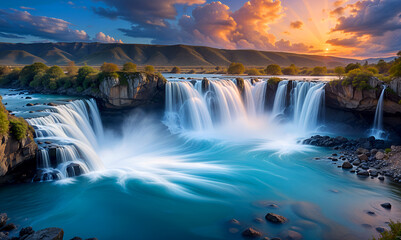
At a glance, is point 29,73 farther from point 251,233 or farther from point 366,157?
point 366,157

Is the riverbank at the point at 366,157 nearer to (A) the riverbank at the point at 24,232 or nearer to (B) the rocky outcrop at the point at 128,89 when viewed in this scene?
(A) the riverbank at the point at 24,232

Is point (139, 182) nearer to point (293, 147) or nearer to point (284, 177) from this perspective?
point (284, 177)

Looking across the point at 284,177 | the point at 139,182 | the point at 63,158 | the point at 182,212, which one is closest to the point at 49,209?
the point at 63,158

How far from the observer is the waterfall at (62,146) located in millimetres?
14227

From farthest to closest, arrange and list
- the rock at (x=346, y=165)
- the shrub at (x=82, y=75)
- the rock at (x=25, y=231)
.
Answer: the shrub at (x=82, y=75) < the rock at (x=346, y=165) < the rock at (x=25, y=231)

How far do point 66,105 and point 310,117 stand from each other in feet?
88.2

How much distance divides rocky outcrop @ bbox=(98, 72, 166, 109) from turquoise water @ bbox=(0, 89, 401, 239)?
8170 millimetres

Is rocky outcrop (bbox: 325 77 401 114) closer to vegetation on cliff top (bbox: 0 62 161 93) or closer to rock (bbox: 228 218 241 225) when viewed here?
vegetation on cliff top (bbox: 0 62 161 93)

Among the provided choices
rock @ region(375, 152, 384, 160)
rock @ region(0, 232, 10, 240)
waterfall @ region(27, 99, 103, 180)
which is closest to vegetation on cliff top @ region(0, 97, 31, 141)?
waterfall @ region(27, 99, 103, 180)

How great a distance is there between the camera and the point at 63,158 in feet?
48.0

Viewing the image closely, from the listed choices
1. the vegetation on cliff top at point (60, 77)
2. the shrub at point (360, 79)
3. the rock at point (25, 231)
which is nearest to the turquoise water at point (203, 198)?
the rock at point (25, 231)

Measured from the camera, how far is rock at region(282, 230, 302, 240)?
30.9 feet

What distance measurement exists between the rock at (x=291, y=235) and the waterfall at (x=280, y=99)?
2384 cm

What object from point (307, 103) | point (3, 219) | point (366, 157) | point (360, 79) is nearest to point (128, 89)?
point (3, 219)
